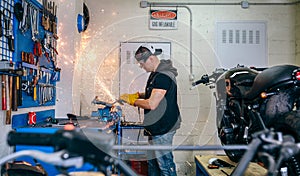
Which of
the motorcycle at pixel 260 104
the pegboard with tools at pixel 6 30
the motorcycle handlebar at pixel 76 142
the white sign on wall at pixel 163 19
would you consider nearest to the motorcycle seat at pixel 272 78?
the motorcycle at pixel 260 104

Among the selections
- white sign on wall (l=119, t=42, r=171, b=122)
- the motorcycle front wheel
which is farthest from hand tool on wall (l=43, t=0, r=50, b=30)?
the motorcycle front wheel

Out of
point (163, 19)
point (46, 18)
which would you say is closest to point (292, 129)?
point (46, 18)

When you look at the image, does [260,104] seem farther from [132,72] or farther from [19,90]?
[132,72]

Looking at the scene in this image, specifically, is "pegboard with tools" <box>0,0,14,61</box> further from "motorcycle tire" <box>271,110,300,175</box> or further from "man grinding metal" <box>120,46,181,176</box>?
"motorcycle tire" <box>271,110,300,175</box>

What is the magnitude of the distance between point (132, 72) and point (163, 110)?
110 cm

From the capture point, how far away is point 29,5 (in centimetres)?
218

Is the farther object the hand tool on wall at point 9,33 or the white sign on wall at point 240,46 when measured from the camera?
the white sign on wall at point 240,46

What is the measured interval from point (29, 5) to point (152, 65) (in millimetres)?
1208

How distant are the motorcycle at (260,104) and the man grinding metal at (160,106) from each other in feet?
1.57

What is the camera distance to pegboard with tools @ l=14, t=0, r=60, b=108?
6.73 ft

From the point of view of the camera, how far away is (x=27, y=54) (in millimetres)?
2131

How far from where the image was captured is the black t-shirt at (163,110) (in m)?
2.79

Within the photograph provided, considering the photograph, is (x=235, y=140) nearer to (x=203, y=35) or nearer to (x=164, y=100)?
(x=164, y=100)

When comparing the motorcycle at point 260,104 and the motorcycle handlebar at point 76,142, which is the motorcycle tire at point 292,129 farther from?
the motorcycle handlebar at point 76,142
